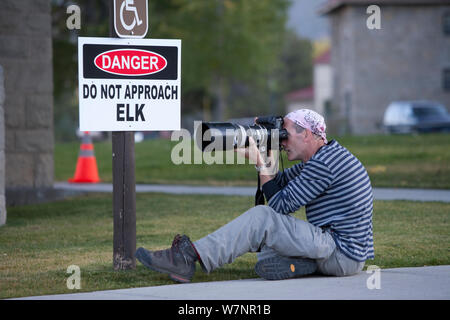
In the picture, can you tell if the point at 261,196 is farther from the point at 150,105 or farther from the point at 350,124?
the point at 350,124

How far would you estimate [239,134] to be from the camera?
525 cm

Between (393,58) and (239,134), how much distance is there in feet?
114

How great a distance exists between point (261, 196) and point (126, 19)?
1.59m

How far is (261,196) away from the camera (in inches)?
220

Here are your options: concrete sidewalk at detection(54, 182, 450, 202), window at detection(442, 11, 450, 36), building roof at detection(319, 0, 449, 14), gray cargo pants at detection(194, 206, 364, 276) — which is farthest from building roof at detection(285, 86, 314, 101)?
gray cargo pants at detection(194, 206, 364, 276)

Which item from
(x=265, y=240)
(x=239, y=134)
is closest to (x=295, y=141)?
(x=239, y=134)

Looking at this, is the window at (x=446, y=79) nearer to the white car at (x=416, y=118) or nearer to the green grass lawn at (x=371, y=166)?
the white car at (x=416, y=118)

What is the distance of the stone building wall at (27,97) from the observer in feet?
33.3

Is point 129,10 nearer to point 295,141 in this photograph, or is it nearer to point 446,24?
point 295,141

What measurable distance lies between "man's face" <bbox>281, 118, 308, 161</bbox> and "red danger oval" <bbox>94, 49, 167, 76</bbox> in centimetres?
104

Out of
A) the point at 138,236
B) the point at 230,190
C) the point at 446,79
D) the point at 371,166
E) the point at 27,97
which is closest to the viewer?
the point at 138,236

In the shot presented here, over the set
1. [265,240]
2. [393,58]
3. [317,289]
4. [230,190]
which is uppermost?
[393,58]

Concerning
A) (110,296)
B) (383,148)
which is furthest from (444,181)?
(110,296)

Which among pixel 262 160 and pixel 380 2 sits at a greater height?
pixel 380 2
